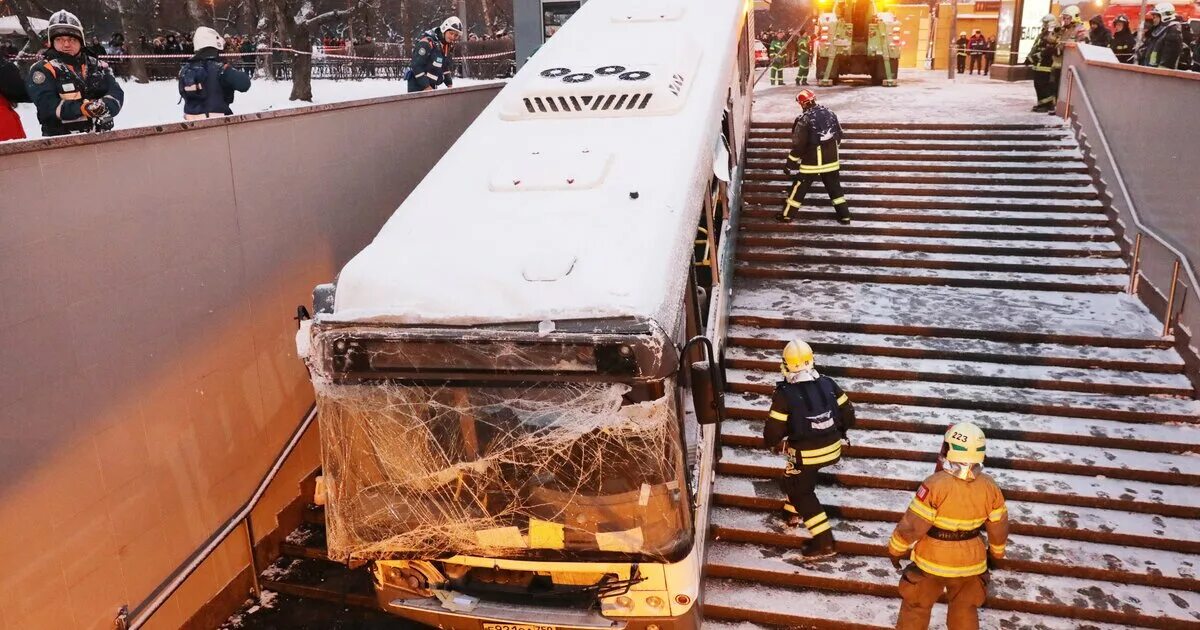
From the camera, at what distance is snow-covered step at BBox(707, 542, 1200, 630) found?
247 inches

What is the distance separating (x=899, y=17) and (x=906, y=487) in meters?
25.2

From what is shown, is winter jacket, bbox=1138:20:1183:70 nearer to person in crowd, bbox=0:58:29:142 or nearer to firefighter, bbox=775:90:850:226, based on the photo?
firefighter, bbox=775:90:850:226

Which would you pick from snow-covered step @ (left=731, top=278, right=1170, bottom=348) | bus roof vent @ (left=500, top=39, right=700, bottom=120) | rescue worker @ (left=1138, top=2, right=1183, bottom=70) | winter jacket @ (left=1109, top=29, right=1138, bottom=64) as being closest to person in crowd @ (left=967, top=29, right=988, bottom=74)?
winter jacket @ (left=1109, top=29, right=1138, bottom=64)

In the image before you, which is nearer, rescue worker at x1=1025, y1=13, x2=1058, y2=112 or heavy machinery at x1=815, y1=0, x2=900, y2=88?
rescue worker at x1=1025, y1=13, x2=1058, y2=112

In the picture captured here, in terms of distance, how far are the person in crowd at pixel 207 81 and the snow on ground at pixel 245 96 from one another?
220cm

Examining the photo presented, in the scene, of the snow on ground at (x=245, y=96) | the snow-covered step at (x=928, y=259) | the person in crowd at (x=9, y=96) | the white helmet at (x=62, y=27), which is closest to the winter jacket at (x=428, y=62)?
the snow on ground at (x=245, y=96)

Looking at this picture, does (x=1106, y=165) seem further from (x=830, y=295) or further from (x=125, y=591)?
(x=125, y=591)

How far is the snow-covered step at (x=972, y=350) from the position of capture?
337 inches

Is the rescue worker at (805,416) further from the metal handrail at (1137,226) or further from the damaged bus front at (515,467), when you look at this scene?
the metal handrail at (1137,226)

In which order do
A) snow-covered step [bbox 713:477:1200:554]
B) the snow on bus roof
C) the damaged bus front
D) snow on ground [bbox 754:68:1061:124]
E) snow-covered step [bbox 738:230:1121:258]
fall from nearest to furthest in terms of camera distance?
the damaged bus front, the snow on bus roof, snow-covered step [bbox 713:477:1200:554], snow-covered step [bbox 738:230:1121:258], snow on ground [bbox 754:68:1061:124]

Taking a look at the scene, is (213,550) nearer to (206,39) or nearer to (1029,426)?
(206,39)

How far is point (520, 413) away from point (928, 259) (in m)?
7.40

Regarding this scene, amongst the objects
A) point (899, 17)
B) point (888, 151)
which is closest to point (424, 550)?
point (888, 151)

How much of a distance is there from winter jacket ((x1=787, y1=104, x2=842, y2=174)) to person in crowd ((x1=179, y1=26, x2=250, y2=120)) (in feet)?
20.9
